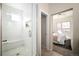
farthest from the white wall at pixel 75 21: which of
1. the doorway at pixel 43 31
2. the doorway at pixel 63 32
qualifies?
the doorway at pixel 43 31

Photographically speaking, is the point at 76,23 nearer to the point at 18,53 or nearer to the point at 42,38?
the point at 42,38

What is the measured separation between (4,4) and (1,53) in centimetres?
74

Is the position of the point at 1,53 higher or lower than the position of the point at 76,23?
lower

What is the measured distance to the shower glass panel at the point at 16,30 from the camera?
148 centimetres

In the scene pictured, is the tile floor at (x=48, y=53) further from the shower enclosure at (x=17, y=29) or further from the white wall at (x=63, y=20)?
the white wall at (x=63, y=20)

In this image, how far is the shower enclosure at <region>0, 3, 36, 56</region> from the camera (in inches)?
58.1

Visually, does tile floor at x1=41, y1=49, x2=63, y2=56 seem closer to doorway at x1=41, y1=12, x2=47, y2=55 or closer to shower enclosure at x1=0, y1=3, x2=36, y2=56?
doorway at x1=41, y1=12, x2=47, y2=55

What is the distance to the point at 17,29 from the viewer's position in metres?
1.49

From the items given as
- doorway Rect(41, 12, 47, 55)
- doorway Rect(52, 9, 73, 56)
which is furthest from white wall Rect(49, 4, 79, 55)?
doorway Rect(41, 12, 47, 55)

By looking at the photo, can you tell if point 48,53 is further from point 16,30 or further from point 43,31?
point 16,30

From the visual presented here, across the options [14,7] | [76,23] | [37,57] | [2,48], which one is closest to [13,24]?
[14,7]

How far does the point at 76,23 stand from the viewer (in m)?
1.43

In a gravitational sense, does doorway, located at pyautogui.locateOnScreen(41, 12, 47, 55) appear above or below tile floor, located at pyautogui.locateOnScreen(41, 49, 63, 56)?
above

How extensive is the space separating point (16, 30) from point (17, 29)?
2 cm
